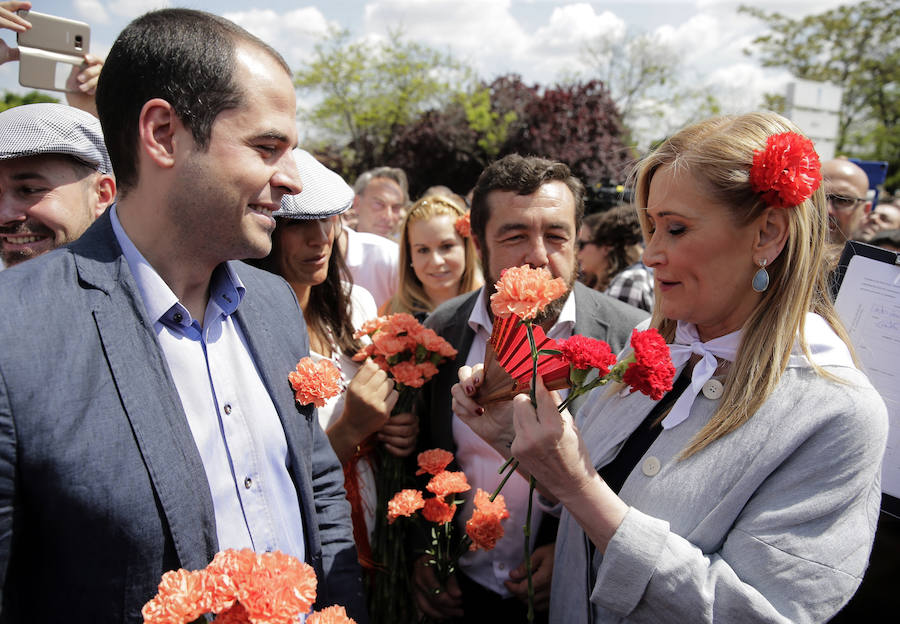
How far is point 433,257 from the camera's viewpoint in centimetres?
457

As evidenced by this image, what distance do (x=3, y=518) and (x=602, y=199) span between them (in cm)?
700

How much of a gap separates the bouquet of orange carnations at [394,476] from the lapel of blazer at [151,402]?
A: 95 cm

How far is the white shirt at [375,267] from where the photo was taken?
553 cm

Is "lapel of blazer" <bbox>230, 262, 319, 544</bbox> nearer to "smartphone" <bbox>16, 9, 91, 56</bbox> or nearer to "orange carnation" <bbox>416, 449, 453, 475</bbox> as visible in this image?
"orange carnation" <bbox>416, 449, 453, 475</bbox>

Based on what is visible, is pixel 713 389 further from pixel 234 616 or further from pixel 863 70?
pixel 863 70

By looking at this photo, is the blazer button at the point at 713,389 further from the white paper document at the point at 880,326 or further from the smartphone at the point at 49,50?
the smartphone at the point at 49,50

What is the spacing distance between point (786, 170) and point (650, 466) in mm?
900

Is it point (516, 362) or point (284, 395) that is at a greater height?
point (516, 362)

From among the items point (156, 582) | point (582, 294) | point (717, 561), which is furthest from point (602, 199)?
point (156, 582)

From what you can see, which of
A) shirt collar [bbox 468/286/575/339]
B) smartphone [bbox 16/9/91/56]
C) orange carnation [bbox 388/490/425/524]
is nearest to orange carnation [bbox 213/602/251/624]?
orange carnation [bbox 388/490/425/524]

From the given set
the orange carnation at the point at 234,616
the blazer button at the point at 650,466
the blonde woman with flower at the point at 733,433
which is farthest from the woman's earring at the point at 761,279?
the orange carnation at the point at 234,616

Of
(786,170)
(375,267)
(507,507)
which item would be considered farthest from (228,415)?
(375,267)

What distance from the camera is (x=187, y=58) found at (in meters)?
1.50

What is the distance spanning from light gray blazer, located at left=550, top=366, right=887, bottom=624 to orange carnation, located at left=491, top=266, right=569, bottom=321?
666 millimetres
